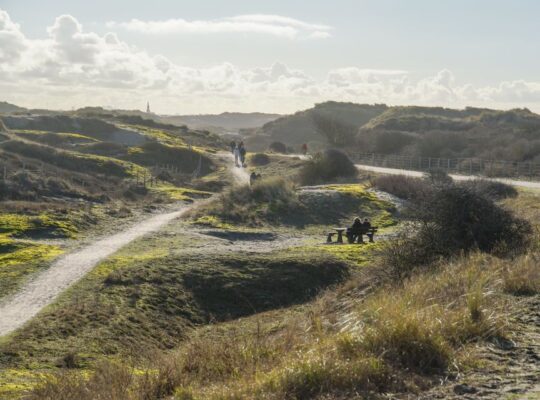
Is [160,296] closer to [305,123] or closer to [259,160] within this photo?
[259,160]

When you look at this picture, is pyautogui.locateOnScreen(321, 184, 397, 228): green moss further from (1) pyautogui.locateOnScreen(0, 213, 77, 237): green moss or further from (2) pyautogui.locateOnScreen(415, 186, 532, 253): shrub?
(2) pyautogui.locateOnScreen(415, 186, 532, 253): shrub

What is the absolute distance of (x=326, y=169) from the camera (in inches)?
1583

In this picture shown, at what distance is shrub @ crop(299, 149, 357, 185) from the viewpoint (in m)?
40.0

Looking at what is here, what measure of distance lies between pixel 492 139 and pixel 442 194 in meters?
55.8

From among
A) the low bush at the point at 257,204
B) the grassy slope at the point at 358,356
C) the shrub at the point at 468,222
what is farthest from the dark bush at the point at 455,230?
the low bush at the point at 257,204

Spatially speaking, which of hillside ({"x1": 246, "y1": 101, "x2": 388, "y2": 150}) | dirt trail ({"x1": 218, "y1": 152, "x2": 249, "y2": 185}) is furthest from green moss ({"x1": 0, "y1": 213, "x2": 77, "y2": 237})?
hillside ({"x1": 246, "y1": 101, "x2": 388, "y2": 150})

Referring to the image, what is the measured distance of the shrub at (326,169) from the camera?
40000 millimetres

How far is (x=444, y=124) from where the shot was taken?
83.1 metres

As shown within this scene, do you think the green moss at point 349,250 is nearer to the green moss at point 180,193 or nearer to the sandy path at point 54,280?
the sandy path at point 54,280

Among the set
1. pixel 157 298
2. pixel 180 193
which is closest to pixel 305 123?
pixel 180 193

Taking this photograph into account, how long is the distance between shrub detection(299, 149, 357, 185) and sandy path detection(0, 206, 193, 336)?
688 inches

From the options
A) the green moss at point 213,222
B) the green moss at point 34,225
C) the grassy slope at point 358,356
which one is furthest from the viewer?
the green moss at point 213,222

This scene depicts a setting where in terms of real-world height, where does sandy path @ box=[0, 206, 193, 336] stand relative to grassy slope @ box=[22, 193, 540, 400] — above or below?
below

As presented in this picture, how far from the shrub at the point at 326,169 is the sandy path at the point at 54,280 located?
17.5 m
